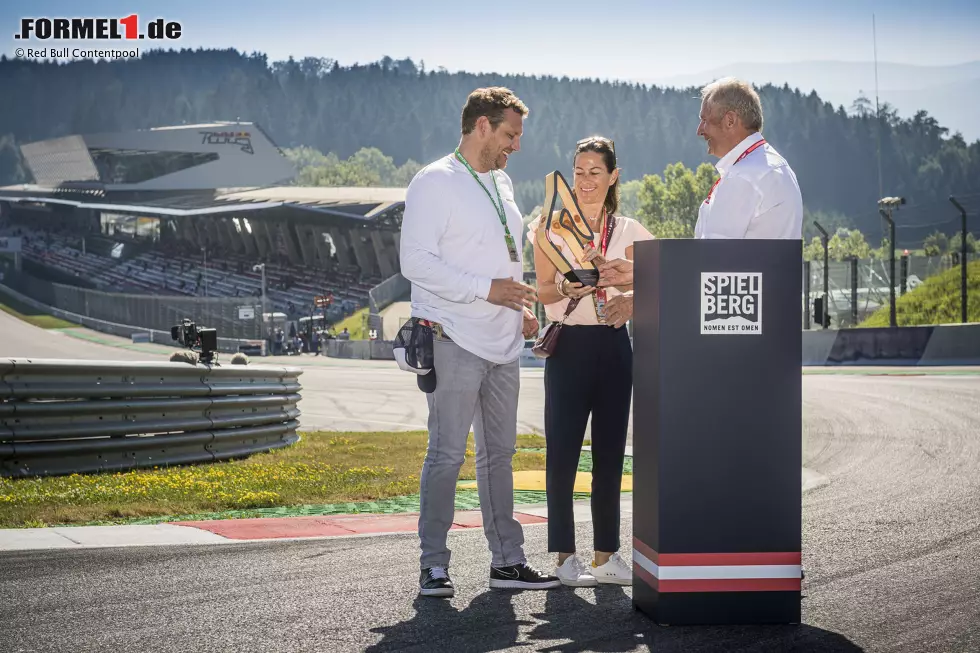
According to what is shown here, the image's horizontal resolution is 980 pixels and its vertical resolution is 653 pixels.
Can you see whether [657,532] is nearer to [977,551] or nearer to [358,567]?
[358,567]

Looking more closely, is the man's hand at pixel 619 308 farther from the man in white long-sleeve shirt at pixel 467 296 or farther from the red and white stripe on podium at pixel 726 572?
the red and white stripe on podium at pixel 726 572

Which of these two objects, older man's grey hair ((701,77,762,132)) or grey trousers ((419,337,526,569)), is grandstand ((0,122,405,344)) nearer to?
grey trousers ((419,337,526,569))

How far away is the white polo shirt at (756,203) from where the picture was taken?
4637 mm

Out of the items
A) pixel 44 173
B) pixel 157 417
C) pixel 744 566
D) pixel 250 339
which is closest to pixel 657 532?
pixel 744 566

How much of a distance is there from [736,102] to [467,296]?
1.45m

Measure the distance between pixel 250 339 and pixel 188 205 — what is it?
37.9 metres

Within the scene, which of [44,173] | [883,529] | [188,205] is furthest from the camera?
[44,173]

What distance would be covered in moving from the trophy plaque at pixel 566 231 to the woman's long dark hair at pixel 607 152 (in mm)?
357

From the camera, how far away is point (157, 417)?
1060 centimetres

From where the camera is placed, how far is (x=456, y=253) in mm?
5367

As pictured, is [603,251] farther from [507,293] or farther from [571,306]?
[507,293]

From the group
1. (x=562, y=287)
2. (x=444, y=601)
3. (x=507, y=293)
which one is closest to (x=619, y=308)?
(x=562, y=287)

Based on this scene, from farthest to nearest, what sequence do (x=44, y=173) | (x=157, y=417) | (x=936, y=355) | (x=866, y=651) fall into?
1. (x=44, y=173)
2. (x=936, y=355)
3. (x=157, y=417)
4. (x=866, y=651)

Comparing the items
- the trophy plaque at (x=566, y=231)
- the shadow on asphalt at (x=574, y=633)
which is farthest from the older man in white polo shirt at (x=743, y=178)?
the shadow on asphalt at (x=574, y=633)
